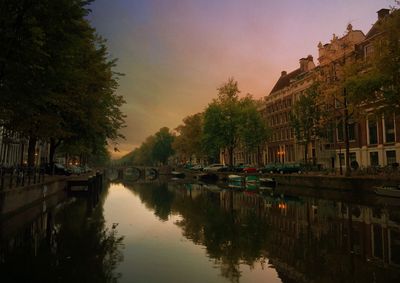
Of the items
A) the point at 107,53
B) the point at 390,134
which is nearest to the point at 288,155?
the point at 390,134

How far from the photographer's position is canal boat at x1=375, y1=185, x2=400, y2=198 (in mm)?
27009

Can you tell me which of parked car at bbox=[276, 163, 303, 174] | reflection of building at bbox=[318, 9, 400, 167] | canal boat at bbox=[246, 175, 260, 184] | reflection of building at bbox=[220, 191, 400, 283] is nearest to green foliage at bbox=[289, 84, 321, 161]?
reflection of building at bbox=[318, 9, 400, 167]

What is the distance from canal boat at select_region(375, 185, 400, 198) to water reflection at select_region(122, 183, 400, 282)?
126 inches

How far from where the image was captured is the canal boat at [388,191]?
27.0 meters

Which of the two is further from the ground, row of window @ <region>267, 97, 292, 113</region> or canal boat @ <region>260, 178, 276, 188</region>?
row of window @ <region>267, 97, 292, 113</region>

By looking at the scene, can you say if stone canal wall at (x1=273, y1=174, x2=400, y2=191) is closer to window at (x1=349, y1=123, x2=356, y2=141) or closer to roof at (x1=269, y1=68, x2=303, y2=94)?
window at (x1=349, y1=123, x2=356, y2=141)

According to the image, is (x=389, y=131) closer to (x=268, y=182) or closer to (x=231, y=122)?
(x=268, y=182)

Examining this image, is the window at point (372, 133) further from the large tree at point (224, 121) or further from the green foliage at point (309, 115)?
the large tree at point (224, 121)

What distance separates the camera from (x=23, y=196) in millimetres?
21469

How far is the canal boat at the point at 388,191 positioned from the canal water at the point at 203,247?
16.1 feet

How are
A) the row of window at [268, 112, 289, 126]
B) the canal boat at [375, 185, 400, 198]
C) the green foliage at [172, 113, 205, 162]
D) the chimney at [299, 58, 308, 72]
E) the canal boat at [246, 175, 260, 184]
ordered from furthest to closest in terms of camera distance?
the green foliage at [172, 113, 205, 162] → the chimney at [299, 58, 308, 72] → the row of window at [268, 112, 289, 126] → the canal boat at [246, 175, 260, 184] → the canal boat at [375, 185, 400, 198]

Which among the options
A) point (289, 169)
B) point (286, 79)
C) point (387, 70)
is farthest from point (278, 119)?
point (387, 70)

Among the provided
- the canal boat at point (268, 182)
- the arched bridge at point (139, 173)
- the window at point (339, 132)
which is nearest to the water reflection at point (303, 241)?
the canal boat at point (268, 182)

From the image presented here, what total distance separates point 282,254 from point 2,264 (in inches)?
340
